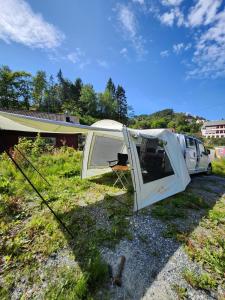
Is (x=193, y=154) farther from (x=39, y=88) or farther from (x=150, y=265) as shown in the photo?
(x=39, y=88)

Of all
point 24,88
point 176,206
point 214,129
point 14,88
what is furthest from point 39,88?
point 214,129

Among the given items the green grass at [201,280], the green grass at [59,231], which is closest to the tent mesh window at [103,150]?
the green grass at [59,231]

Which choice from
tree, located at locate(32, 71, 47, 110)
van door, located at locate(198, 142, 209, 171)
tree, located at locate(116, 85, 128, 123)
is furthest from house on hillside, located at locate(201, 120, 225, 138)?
van door, located at locate(198, 142, 209, 171)

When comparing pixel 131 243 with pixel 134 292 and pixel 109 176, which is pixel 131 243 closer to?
pixel 134 292

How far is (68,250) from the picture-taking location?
2908mm

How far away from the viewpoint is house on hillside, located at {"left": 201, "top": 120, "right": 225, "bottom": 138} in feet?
245

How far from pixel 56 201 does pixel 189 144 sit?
5253 millimetres

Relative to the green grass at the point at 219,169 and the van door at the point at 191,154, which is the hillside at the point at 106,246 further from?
the green grass at the point at 219,169

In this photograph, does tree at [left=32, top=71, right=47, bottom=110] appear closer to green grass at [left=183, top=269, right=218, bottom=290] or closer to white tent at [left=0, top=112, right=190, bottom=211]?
white tent at [left=0, top=112, right=190, bottom=211]

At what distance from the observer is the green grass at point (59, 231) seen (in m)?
2.33

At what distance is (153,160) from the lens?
17.4 ft

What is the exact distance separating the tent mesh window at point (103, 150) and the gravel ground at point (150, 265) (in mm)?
3624

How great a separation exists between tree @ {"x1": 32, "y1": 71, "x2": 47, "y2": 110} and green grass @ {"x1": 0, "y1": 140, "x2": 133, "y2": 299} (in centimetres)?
4865

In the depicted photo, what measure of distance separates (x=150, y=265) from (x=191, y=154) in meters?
5.32
